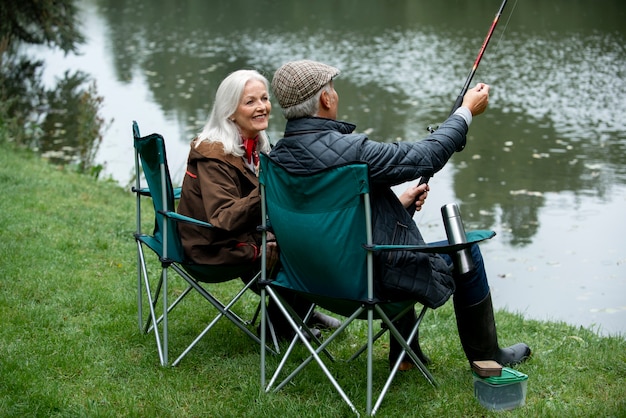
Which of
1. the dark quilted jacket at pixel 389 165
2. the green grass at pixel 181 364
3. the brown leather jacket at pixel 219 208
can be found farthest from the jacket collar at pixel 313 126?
the green grass at pixel 181 364

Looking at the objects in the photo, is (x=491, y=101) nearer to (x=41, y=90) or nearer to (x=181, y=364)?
(x=41, y=90)

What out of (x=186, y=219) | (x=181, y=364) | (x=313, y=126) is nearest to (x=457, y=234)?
(x=313, y=126)

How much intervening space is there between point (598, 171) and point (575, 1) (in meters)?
14.6

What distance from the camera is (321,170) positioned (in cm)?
301

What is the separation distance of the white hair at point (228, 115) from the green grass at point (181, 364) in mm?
918

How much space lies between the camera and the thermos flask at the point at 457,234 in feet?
10.7

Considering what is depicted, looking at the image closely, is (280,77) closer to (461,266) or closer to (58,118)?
(461,266)

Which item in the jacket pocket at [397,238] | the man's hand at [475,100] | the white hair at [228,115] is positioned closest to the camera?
the jacket pocket at [397,238]

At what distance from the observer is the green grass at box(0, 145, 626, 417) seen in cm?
325

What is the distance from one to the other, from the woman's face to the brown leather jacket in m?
0.15

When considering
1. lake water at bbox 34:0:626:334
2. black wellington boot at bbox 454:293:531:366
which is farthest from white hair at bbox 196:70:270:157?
lake water at bbox 34:0:626:334

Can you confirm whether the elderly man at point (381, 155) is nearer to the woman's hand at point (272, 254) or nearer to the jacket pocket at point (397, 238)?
the jacket pocket at point (397, 238)

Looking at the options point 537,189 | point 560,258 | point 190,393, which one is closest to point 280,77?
point 190,393

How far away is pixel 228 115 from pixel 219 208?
0.43 m
